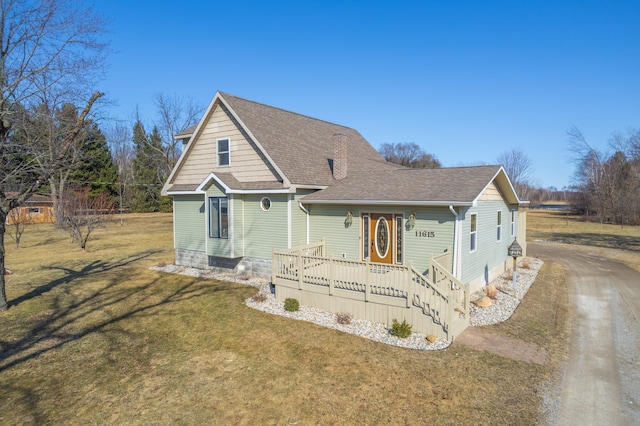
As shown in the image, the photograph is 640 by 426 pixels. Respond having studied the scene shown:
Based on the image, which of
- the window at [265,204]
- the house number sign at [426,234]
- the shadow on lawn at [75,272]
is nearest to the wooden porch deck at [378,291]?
the house number sign at [426,234]

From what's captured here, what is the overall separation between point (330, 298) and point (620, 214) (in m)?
49.5

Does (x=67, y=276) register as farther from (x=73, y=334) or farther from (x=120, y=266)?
(x=73, y=334)

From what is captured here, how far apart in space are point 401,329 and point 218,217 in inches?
363

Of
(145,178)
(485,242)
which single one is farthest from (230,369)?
(145,178)

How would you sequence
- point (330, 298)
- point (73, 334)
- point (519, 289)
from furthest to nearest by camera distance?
point (519, 289) → point (330, 298) → point (73, 334)

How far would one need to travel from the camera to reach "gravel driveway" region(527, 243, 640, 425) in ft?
18.8

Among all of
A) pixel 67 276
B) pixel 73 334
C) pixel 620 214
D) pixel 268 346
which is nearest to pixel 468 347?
pixel 268 346

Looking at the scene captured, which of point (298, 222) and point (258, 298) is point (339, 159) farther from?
point (258, 298)

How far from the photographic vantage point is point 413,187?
40.8 ft

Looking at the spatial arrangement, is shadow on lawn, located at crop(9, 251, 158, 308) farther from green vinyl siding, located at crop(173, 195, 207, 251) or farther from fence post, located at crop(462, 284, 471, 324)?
fence post, located at crop(462, 284, 471, 324)

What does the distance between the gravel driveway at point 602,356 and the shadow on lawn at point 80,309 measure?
1049 cm

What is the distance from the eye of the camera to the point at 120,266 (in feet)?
58.3

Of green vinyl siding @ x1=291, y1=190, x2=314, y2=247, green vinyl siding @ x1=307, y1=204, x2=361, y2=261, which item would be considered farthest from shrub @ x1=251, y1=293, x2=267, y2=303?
green vinyl siding @ x1=307, y1=204, x2=361, y2=261

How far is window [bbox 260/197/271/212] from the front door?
13.4 ft
